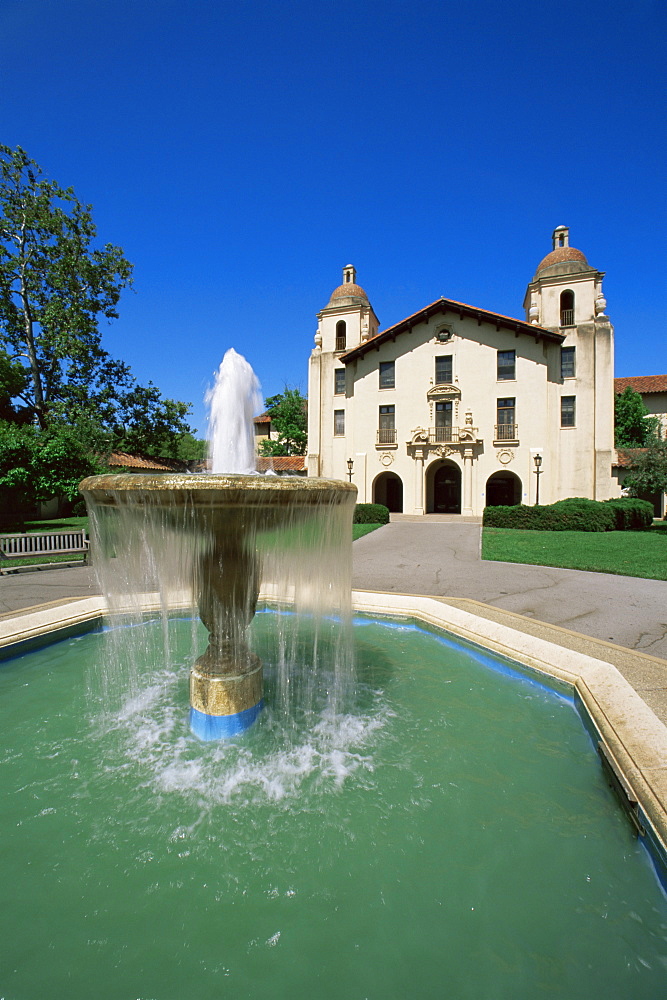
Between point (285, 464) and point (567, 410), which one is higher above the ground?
point (567, 410)

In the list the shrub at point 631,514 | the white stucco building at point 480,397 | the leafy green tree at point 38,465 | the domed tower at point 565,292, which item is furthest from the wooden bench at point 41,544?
the domed tower at point 565,292

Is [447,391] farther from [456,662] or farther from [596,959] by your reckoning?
[596,959]

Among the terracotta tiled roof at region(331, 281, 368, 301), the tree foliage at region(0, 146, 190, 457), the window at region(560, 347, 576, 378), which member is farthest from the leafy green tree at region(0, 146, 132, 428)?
the window at region(560, 347, 576, 378)

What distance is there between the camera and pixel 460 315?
29016 mm

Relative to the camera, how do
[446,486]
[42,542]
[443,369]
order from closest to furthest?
[42,542], [443,369], [446,486]

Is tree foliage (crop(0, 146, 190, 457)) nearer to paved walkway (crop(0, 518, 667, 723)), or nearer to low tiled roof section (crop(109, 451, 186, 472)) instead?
low tiled roof section (crop(109, 451, 186, 472))

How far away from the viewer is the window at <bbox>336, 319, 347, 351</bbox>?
3259 cm

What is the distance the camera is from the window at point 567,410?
27.8 metres

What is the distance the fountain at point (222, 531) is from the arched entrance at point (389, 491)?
2790cm

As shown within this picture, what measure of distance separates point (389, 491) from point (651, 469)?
671 inches

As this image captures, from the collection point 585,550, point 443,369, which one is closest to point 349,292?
point 443,369

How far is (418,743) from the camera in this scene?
3.59 metres

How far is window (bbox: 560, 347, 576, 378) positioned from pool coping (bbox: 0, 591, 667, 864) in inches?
1022

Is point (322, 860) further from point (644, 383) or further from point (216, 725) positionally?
point (644, 383)
